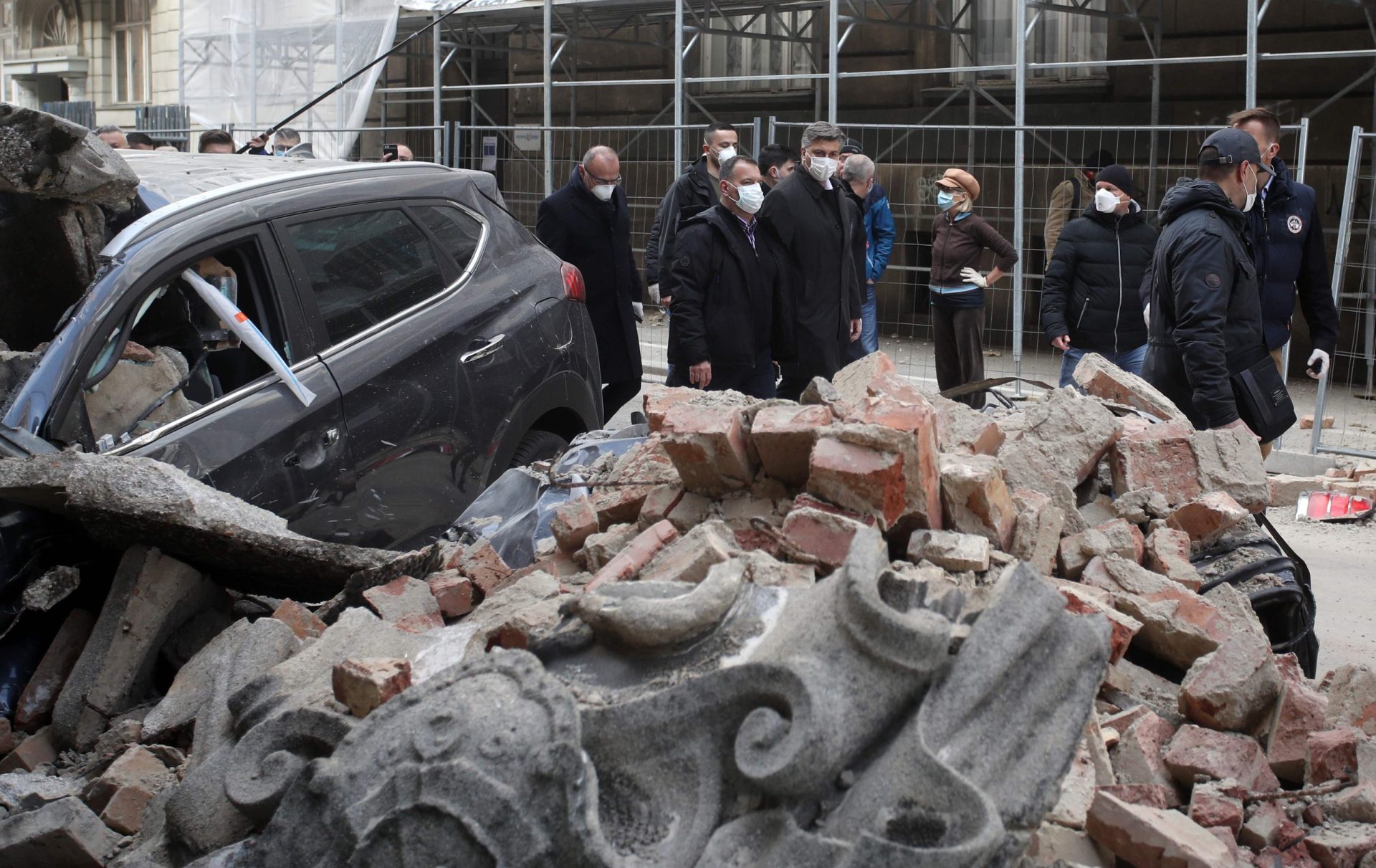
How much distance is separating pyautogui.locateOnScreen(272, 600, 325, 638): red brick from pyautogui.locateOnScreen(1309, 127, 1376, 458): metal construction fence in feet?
20.8

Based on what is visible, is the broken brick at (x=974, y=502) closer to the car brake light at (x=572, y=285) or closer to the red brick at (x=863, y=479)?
the red brick at (x=863, y=479)

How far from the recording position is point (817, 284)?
684 cm

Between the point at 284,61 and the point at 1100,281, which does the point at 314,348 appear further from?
the point at 284,61

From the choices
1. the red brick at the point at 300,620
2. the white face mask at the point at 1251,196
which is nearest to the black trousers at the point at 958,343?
the white face mask at the point at 1251,196

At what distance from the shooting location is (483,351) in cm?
489

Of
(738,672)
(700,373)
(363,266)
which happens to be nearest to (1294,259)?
(700,373)

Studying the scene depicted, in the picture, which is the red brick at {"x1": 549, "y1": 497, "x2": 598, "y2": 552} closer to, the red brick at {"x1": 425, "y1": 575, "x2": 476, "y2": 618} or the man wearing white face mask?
the red brick at {"x1": 425, "y1": 575, "x2": 476, "y2": 618}

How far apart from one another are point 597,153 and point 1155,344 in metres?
3.67

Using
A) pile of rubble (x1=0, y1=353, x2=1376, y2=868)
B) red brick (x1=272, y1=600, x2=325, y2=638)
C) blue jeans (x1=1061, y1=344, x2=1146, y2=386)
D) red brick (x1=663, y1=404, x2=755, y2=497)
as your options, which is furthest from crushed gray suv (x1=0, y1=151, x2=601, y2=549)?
blue jeans (x1=1061, y1=344, x2=1146, y2=386)

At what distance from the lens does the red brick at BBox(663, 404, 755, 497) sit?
11.0 feet

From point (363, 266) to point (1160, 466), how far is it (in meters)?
2.87

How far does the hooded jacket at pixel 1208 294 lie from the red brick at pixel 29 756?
13.6ft

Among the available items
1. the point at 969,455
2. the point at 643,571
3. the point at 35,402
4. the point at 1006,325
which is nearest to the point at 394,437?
the point at 35,402

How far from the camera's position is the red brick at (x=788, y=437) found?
3.29m
